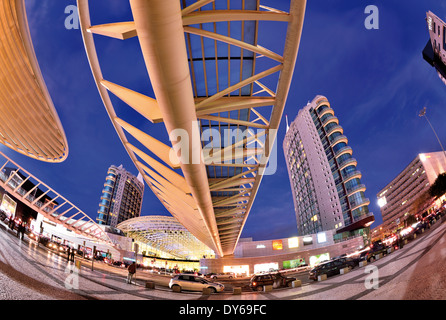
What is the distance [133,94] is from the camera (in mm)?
7820

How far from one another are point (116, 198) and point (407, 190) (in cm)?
15486

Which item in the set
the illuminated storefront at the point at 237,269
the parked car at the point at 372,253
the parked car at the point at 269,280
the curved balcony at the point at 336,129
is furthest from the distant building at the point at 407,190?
the parked car at the point at 269,280

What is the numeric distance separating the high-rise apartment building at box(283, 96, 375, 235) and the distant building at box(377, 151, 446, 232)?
24.6 metres

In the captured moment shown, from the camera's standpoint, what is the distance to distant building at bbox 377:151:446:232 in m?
89.1

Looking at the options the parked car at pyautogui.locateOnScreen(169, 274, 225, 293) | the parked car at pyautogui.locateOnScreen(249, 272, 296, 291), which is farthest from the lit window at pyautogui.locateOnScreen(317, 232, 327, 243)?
the parked car at pyautogui.locateOnScreen(169, 274, 225, 293)

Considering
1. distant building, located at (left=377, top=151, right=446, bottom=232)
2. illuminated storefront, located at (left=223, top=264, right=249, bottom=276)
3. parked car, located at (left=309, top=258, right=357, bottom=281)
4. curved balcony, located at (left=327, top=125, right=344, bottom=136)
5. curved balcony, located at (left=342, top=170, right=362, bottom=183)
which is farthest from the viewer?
distant building, located at (left=377, top=151, right=446, bottom=232)

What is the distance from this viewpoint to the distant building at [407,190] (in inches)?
3507

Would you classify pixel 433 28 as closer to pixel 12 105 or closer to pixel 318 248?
pixel 318 248

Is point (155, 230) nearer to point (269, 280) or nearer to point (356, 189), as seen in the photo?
point (269, 280)

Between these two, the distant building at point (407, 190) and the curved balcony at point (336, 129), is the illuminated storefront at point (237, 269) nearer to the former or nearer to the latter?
the curved balcony at point (336, 129)

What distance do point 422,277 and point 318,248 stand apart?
178 feet

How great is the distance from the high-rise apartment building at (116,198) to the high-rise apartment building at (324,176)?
9130 cm

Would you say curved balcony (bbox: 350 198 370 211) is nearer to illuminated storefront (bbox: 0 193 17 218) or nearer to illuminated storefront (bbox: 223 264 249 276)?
illuminated storefront (bbox: 223 264 249 276)
